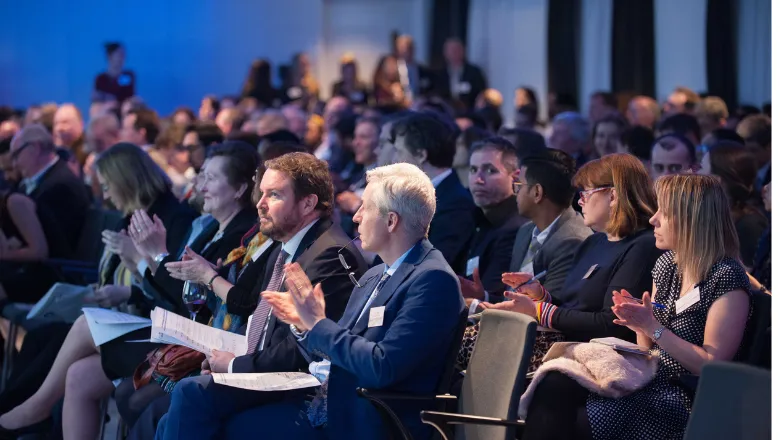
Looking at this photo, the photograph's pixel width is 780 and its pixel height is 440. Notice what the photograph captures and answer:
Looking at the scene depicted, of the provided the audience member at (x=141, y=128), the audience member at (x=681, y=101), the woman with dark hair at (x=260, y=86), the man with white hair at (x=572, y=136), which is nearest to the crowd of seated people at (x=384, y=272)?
the man with white hair at (x=572, y=136)

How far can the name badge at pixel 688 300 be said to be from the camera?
309cm

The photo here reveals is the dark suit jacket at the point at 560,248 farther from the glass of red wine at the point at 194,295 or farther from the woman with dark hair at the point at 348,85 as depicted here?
the woman with dark hair at the point at 348,85

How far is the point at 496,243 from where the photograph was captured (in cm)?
452

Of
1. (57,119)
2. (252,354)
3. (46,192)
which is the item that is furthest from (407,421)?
(57,119)

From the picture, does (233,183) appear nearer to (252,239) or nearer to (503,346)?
(252,239)

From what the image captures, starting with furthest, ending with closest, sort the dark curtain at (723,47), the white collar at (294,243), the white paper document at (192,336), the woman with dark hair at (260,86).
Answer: the woman with dark hair at (260,86) → the dark curtain at (723,47) → the white collar at (294,243) → the white paper document at (192,336)

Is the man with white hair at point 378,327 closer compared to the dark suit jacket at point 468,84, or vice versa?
the man with white hair at point 378,327

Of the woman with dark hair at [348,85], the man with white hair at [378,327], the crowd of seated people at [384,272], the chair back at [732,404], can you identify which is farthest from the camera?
the woman with dark hair at [348,85]

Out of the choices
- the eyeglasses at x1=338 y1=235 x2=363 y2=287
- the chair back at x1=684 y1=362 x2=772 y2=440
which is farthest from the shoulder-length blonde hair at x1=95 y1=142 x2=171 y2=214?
the chair back at x1=684 y1=362 x2=772 y2=440

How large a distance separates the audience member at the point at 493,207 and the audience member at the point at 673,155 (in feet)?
2.31

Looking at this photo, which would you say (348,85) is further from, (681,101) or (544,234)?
(544,234)

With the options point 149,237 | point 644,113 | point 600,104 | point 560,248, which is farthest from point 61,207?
point 600,104

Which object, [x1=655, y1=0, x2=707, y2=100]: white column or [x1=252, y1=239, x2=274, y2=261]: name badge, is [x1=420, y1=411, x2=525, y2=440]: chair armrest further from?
[x1=655, y1=0, x2=707, y2=100]: white column

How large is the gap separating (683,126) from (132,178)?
11.7 feet
